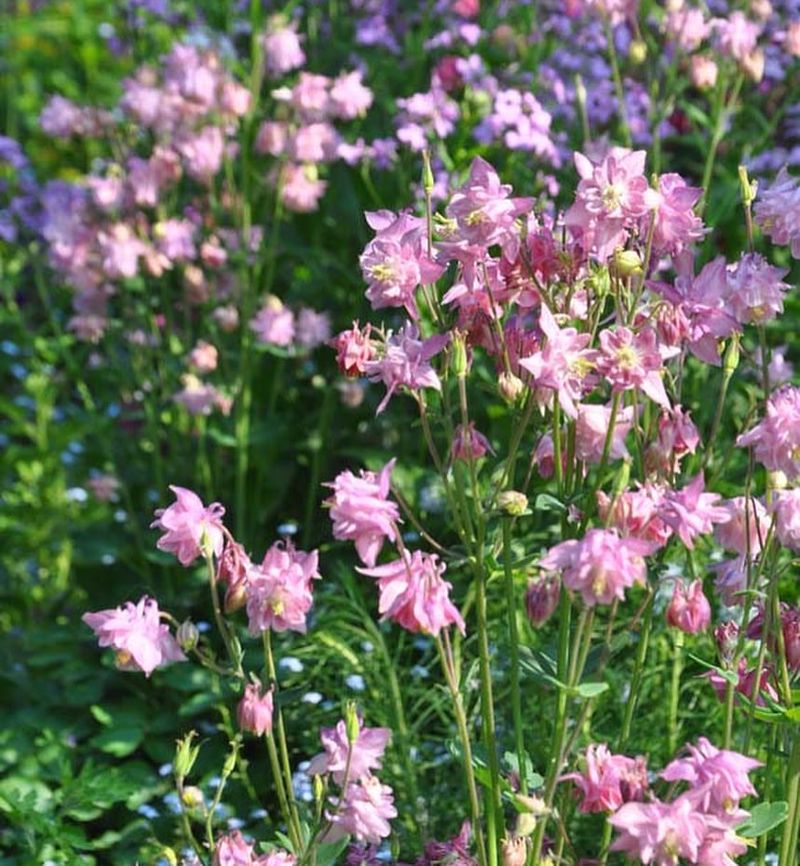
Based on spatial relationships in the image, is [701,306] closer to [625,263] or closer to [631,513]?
[625,263]

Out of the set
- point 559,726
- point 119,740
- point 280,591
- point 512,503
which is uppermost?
point 512,503

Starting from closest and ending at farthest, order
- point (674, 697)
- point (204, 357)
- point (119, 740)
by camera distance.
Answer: point (674, 697) < point (119, 740) < point (204, 357)

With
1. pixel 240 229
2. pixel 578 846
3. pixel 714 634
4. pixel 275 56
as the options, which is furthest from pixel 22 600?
pixel 714 634

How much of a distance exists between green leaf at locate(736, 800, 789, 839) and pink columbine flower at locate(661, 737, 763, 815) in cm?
16

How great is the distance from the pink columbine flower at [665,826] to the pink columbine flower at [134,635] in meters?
0.51

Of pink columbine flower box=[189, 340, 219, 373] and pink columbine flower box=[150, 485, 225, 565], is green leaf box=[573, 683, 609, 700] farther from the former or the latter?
pink columbine flower box=[189, 340, 219, 373]

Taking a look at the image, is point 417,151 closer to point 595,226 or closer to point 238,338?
point 238,338

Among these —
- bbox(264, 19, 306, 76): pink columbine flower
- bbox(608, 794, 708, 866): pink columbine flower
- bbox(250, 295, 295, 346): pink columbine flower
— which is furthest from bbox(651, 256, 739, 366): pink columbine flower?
bbox(264, 19, 306, 76): pink columbine flower

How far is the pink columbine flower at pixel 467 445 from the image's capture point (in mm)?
1755

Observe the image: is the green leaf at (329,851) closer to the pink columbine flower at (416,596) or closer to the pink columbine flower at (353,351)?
the pink columbine flower at (416,596)

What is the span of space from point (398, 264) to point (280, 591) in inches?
14.4

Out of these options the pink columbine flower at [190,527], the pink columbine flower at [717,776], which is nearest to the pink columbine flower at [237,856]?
the pink columbine flower at [190,527]

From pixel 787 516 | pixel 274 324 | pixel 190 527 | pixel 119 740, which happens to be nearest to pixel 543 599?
pixel 787 516

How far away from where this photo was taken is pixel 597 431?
1.76 m
